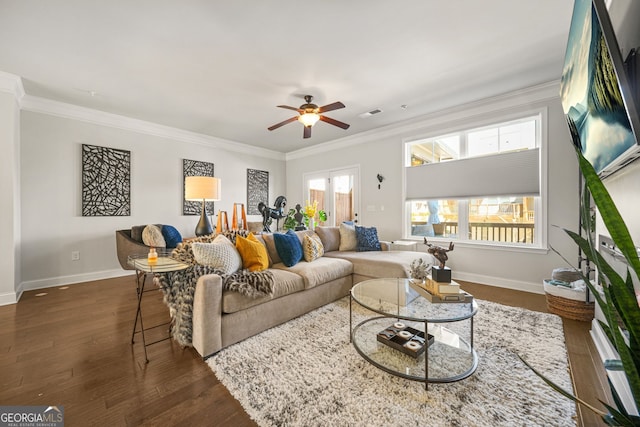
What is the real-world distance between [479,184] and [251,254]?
3364 mm

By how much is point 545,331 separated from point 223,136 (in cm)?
561

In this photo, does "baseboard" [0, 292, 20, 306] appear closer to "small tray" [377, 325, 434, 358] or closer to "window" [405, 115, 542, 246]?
"small tray" [377, 325, 434, 358]

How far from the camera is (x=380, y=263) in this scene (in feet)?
10.2

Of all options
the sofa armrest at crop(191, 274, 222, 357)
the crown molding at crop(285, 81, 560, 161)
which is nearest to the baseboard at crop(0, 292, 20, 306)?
the sofa armrest at crop(191, 274, 222, 357)

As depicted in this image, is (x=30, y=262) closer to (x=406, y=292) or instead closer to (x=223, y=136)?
(x=223, y=136)

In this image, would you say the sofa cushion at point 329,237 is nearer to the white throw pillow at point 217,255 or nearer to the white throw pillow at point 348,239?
the white throw pillow at point 348,239

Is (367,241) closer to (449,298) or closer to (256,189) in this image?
(449,298)

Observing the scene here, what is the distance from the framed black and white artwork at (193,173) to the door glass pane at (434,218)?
13.1 feet

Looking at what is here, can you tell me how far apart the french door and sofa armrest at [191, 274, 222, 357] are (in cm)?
381

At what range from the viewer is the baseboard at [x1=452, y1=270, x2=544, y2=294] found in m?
3.41

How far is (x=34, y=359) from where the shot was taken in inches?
74.0

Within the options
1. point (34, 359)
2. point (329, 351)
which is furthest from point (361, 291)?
point (34, 359)

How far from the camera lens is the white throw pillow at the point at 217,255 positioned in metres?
2.18

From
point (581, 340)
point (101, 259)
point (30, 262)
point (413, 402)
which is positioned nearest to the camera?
point (413, 402)
